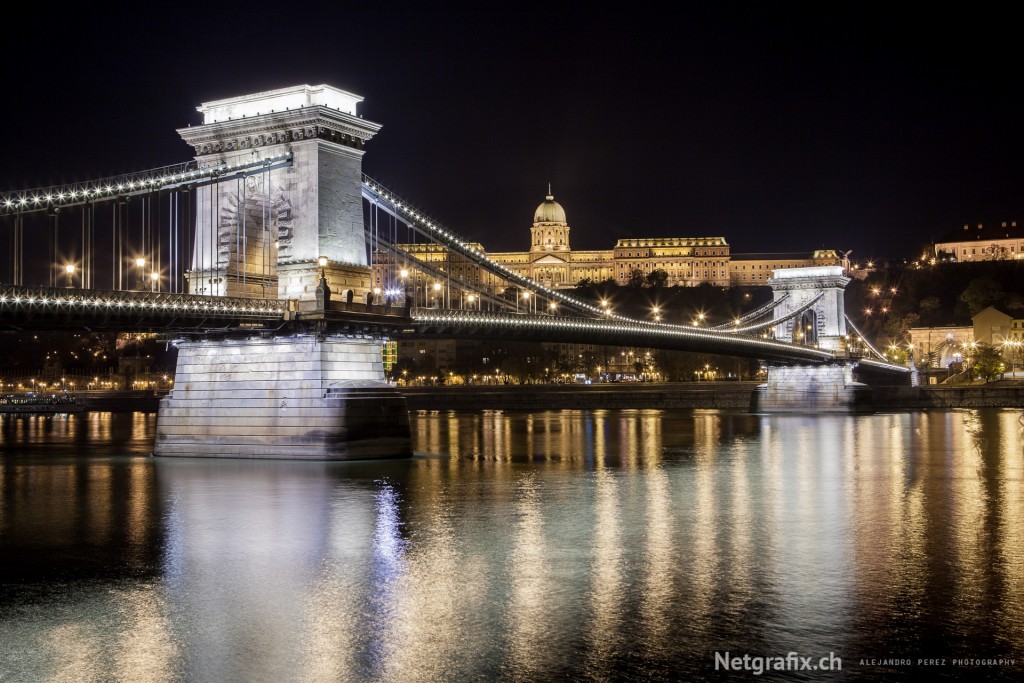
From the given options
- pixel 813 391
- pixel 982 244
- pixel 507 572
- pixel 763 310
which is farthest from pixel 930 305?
pixel 507 572

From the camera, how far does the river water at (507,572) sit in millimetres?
10352

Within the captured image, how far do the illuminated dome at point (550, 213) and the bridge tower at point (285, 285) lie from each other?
147 meters

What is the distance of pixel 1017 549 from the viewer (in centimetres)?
1567

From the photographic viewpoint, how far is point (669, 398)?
76.6 m

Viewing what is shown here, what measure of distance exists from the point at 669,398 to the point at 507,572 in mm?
63466

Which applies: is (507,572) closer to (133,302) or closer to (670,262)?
(133,302)

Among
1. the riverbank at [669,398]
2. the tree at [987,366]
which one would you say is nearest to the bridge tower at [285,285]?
the riverbank at [669,398]

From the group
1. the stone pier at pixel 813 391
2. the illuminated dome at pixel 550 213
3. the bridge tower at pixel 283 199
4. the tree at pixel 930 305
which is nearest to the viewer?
the bridge tower at pixel 283 199

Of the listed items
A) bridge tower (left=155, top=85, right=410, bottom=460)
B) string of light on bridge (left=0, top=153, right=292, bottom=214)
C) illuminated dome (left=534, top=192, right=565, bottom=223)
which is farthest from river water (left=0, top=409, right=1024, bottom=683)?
illuminated dome (left=534, top=192, right=565, bottom=223)

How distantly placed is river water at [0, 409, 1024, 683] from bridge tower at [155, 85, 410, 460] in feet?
3.51

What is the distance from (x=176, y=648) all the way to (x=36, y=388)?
4158 inches

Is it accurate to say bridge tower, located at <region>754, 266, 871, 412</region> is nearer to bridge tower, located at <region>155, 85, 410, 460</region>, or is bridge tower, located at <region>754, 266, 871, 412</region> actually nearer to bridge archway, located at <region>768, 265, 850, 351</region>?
bridge archway, located at <region>768, 265, 850, 351</region>

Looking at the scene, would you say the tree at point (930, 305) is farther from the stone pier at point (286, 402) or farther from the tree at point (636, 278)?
the stone pier at point (286, 402)

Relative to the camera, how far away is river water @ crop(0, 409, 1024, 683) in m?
10.4
